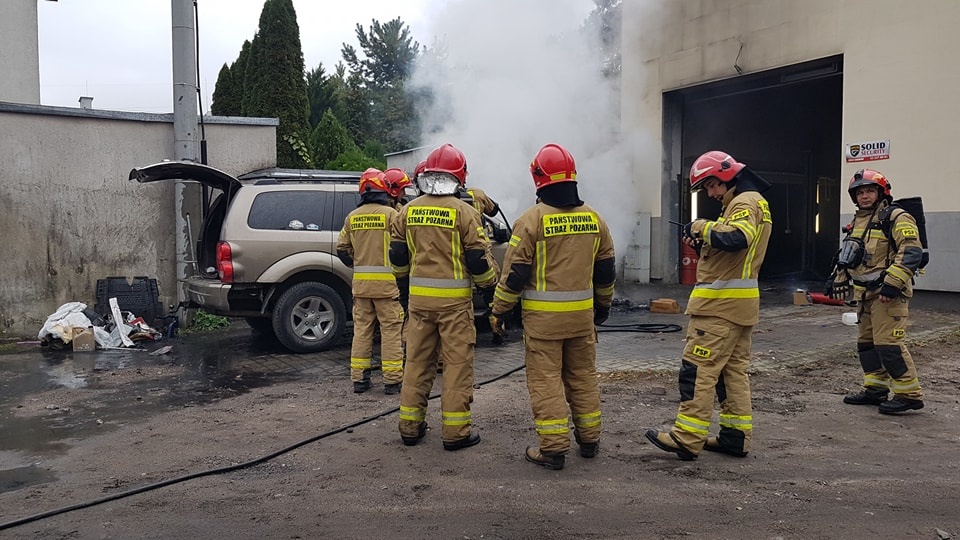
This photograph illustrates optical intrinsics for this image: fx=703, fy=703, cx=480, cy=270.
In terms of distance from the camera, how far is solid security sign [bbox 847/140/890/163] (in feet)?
34.2

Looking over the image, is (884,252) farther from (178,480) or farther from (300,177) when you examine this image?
(300,177)

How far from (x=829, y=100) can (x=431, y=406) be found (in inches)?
551

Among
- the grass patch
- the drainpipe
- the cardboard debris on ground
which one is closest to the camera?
the drainpipe

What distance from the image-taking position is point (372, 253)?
6.01m

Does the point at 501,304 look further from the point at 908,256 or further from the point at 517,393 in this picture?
the point at 908,256

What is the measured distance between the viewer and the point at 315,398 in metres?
5.86

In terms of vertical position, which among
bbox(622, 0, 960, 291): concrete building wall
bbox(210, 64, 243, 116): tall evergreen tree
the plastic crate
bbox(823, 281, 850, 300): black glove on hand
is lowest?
the plastic crate

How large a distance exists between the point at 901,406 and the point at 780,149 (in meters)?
12.3

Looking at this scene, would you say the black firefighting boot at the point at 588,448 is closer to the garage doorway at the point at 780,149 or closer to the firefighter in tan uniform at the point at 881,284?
the firefighter in tan uniform at the point at 881,284

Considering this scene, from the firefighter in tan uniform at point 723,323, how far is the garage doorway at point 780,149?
972cm

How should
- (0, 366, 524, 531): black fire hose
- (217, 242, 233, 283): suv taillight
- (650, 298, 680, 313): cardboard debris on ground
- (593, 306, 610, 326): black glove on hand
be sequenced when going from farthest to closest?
1. (650, 298, 680, 313): cardboard debris on ground
2. (217, 242, 233, 283): suv taillight
3. (593, 306, 610, 326): black glove on hand
4. (0, 366, 524, 531): black fire hose

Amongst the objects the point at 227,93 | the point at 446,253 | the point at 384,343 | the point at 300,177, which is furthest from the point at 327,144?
the point at 446,253

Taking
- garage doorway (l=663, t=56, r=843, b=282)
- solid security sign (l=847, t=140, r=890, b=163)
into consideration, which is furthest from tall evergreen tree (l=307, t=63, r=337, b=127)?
solid security sign (l=847, t=140, r=890, b=163)

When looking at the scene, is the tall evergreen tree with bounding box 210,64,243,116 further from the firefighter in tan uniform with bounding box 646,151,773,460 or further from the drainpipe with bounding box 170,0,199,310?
the firefighter in tan uniform with bounding box 646,151,773,460
